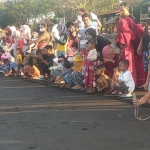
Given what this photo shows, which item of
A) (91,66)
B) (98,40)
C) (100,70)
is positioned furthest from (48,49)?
(100,70)

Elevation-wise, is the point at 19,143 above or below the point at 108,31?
below

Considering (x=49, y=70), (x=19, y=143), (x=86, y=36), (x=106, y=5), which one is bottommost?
(x=19, y=143)

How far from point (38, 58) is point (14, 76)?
1.73 meters

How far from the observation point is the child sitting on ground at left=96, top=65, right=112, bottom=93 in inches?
295

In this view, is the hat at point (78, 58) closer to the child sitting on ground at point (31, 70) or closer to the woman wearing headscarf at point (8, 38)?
the child sitting on ground at point (31, 70)

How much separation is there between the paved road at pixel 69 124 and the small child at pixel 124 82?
0.32 meters

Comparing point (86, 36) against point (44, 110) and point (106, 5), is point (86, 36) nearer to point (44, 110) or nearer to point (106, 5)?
point (44, 110)

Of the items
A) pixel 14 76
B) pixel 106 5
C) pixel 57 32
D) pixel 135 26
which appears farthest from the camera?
pixel 106 5

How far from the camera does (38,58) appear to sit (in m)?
10.4

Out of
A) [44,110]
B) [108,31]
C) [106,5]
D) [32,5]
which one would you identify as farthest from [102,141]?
[32,5]

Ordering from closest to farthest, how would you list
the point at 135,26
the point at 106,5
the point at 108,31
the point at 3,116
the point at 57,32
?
the point at 3,116 → the point at 135,26 → the point at 57,32 → the point at 108,31 → the point at 106,5

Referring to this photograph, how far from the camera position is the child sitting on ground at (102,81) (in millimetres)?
7496

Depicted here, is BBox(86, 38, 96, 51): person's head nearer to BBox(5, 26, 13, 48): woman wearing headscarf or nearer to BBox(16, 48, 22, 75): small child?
BBox(16, 48, 22, 75): small child

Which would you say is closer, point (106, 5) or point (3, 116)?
point (3, 116)
